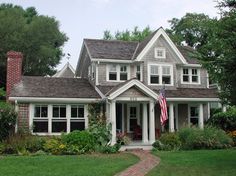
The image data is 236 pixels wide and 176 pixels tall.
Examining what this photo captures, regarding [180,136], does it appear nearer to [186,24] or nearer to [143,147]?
[143,147]

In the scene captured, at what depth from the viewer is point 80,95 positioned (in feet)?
84.7

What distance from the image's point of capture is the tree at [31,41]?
49125 millimetres

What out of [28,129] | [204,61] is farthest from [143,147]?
[204,61]

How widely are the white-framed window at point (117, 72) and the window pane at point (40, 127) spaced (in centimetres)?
581

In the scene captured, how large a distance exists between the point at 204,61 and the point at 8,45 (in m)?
37.3

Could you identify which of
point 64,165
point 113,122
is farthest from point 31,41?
point 64,165

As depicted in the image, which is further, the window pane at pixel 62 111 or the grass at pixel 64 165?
the window pane at pixel 62 111

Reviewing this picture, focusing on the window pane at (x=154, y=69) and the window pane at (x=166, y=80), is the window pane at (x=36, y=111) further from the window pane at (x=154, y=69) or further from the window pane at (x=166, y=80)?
the window pane at (x=166, y=80)

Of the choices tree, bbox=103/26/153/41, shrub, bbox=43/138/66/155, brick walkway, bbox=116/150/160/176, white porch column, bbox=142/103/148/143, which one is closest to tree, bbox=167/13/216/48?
tree, bbox=103/26/153/41

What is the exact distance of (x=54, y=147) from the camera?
20.8 meters

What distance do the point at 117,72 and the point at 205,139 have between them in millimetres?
8807

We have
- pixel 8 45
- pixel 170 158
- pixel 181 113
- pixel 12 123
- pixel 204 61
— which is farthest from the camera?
pixel 8 45

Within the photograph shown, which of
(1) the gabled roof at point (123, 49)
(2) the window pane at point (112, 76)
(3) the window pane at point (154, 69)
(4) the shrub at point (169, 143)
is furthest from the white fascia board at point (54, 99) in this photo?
(4) the shrub at point (169, 143)

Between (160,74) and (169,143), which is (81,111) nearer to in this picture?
(169,143)
